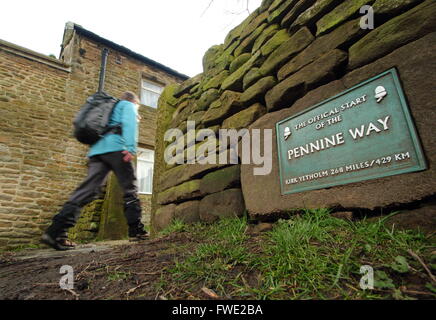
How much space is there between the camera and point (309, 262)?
1157 millimetres

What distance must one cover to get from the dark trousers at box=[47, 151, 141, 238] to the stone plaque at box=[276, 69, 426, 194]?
153cm

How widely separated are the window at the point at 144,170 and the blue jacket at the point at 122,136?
237 inches

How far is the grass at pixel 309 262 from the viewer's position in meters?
0.97

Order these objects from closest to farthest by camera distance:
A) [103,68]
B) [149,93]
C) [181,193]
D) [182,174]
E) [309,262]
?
[309,262] → [181,193] → [182,174] → [103,68] → [149,93]

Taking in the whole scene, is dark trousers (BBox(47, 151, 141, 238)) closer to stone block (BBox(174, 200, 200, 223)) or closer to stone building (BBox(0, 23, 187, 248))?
stone block (BBox(174, 200, 200, 223))

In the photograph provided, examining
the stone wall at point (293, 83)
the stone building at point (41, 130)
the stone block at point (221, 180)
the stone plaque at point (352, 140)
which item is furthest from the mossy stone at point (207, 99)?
the stone building at point (41, 130)

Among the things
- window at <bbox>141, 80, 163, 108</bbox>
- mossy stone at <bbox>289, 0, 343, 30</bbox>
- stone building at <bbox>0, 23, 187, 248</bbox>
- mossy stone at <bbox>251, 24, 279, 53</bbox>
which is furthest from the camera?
window at <bbox>141, 80, 163, 108</bbox>

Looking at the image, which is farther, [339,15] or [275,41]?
[275,41]

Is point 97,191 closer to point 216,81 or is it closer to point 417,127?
point 216,81

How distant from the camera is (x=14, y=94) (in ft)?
19.9

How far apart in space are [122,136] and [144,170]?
625 centimetres

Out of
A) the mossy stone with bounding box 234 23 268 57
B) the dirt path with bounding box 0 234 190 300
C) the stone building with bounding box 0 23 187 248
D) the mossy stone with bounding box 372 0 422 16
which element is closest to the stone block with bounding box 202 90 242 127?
the mossy stone with bounding box 234 23 268 57

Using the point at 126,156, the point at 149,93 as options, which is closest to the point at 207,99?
the point at 126,156

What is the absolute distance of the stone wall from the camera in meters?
1.27
